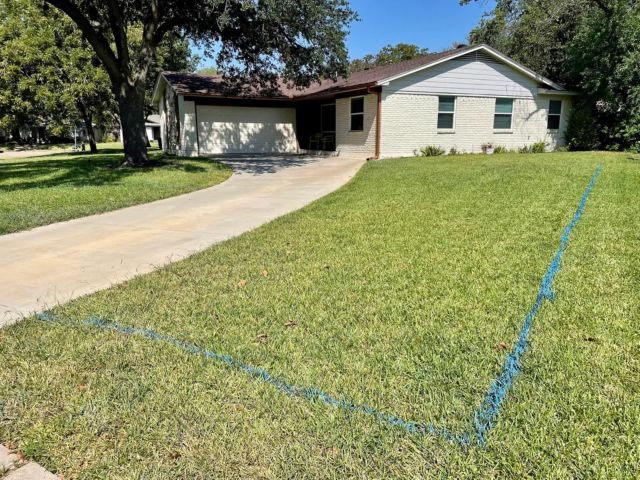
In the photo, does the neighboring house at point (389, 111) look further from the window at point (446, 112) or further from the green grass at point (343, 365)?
the green grass at point (343, 365)

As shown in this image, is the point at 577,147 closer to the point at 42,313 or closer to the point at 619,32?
the point at 619,32

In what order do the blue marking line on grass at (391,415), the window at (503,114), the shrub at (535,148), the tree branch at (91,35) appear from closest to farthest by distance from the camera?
the blue marking line on grass at (391,415) → the tree branch at (91,35) → the window at (503,114) → the shrub at (535,148)

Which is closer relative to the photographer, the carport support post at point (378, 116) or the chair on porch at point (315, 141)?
the carport support post at point (378, 116)

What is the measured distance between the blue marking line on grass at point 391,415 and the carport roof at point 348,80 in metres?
15.4

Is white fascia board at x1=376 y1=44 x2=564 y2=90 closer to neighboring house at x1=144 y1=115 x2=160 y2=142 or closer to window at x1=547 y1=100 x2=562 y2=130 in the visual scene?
window at x1=547 y1=100 x2=562 y2=130

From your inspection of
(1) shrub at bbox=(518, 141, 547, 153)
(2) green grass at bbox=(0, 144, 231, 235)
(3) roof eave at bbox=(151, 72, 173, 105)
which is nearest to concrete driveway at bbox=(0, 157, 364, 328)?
(2) green grass at bbox=(0, 144, 231, 235)

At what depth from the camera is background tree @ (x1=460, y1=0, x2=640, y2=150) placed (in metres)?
17.9

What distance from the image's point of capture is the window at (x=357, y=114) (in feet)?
61.7

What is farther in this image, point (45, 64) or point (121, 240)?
point (45, 64)

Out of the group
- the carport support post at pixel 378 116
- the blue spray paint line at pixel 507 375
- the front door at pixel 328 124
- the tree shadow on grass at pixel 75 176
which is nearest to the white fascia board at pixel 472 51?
the carport support post at pixel 378 116

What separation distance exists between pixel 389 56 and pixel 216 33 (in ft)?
128

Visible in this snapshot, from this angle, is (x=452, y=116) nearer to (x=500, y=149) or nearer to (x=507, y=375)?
(x=500, y=149)

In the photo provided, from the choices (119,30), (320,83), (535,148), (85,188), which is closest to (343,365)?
(85,188)

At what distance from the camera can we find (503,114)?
792 inches
